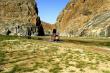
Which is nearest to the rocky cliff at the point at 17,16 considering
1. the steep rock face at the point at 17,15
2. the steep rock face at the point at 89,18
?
the steep rock face at the point at 17,15

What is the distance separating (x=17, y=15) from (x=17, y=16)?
887 mm

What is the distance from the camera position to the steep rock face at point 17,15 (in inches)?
6928

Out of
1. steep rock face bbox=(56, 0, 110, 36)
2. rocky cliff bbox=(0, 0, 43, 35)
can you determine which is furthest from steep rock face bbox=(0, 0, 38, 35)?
steep rock face bbox=(56, 0, 110, 36)

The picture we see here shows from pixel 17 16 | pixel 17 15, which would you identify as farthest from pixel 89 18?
pixel 17 15

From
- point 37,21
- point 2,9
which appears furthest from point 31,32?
point 2,9

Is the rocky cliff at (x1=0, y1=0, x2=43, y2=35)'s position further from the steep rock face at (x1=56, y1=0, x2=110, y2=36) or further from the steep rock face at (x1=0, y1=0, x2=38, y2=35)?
the steep rock face at (x1=56, y1=0, x2=110, y2=36)

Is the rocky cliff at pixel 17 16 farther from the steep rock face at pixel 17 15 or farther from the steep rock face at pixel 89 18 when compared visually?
the steep rock face at pixel 89 18

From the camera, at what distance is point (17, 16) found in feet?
620

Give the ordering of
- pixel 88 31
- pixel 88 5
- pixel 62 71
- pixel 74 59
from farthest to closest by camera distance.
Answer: pixel 88 5 → pixel 88 31 → pixel 74 59 → pixel 62 71

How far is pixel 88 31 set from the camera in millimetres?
150250

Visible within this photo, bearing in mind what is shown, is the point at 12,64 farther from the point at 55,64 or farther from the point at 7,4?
the point at 7,4

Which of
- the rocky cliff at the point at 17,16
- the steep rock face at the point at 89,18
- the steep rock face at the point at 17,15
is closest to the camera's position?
the steep rock face at the point at 89,18

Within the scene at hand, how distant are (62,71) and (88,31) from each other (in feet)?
428

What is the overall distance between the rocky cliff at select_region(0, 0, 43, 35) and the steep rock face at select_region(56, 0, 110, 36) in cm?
2731
